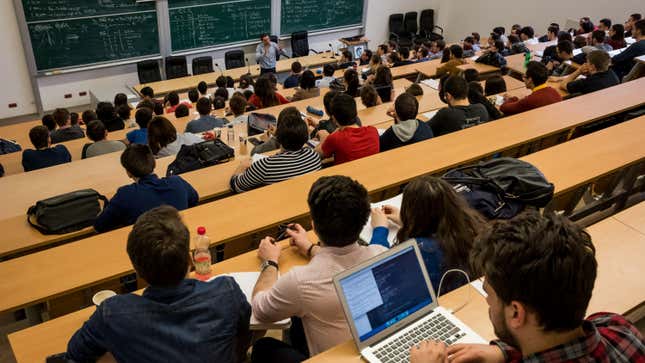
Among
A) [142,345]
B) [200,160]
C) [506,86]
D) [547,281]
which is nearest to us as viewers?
[547,281]

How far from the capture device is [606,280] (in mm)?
2426

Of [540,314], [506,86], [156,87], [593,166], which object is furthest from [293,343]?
[156,87]

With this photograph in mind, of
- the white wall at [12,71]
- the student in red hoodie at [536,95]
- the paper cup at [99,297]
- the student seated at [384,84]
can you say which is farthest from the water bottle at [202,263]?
the white wall at [12,71]

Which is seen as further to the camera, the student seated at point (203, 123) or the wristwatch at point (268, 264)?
the student seated at point (203, 123)

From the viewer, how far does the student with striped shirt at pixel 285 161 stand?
11.9 ft

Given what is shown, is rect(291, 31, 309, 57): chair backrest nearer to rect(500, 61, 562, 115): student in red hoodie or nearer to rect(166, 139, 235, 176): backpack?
rect(500, 61, 562, 115): student in red hoodie

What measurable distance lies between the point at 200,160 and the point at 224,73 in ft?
18.3

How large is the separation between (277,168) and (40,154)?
263 cm

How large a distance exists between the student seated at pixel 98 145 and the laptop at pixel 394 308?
4.02 m

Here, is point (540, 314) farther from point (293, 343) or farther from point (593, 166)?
point (593, 166)

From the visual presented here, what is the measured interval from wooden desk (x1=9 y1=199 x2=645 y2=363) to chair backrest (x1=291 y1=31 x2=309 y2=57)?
8.91m

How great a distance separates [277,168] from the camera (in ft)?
12.2

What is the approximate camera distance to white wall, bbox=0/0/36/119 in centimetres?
803

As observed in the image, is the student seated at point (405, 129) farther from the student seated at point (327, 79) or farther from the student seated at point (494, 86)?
the student seated at point (327, 79)
